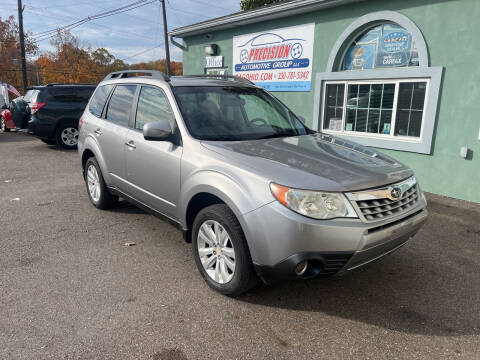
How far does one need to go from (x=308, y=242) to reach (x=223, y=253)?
82 centimetres

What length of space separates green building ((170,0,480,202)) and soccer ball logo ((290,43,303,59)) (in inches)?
0.9

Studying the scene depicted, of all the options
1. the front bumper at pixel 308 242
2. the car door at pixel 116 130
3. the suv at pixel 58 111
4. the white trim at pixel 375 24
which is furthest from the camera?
the suv at pixel 58 111

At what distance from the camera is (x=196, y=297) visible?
3.03 m

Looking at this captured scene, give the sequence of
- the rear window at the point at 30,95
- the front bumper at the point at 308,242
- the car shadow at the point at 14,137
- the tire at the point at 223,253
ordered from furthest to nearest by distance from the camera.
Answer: the car shadow at the point at 14,137 → the rear window at the point at 30,95 → the tire at the point at 223,253 → the front bumper at the point at 308,242

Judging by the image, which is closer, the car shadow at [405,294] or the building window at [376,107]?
the car shadow at [405,294]

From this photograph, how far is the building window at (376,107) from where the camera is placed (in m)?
6.69

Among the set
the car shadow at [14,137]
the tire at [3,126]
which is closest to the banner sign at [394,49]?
the car shadow at [14,137]

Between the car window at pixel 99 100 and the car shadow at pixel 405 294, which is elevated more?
the car window at pixel 99 100

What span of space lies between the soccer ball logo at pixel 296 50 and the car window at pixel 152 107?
541 centimetres

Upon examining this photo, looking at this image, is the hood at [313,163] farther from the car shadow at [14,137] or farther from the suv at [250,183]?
the car shadow at [14,137]

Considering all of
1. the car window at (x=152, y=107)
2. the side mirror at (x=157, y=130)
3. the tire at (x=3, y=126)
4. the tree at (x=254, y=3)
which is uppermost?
the tree at (x=254, y=3)

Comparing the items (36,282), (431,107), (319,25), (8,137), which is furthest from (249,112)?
(8,137)

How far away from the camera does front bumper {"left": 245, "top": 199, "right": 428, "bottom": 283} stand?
94.9 inches

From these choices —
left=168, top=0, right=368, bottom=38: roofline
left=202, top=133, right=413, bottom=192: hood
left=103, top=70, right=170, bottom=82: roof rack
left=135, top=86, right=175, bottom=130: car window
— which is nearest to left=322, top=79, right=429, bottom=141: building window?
left=168, top=0, right=368, bottom=38: roofline
